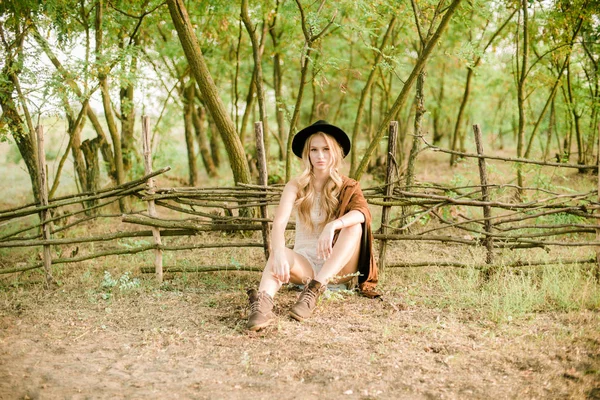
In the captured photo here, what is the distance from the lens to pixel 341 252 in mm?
3453

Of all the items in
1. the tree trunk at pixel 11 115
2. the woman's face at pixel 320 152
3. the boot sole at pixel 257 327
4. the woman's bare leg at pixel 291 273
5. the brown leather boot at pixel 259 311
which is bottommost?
the boot sole at pixel 257 327

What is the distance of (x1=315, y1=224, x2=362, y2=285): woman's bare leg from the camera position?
3434mm

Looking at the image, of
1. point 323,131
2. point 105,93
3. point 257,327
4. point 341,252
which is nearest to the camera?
point 257,327

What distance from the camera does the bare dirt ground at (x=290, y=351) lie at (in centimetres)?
249

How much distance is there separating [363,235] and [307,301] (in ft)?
2.29

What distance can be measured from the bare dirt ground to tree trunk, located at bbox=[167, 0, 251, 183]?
170 cm

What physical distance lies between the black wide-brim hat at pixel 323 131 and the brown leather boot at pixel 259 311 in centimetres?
117

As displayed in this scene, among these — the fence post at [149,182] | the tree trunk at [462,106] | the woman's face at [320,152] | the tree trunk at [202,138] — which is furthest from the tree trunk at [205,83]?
the tree trunk at [202,138]

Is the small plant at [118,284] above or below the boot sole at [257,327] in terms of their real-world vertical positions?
above

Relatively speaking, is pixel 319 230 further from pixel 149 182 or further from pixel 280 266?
pixel 149 182

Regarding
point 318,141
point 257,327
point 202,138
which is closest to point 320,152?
point 318,141

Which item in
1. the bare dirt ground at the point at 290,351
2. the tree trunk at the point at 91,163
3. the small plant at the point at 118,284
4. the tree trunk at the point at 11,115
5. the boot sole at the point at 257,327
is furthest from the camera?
the tree trunk at the point at 91,163

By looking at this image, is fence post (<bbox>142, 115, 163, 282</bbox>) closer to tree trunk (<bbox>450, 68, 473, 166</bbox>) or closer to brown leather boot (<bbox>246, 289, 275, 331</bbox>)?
brown leather boot (<bbox>246, 289, 275, 331</bbox>)

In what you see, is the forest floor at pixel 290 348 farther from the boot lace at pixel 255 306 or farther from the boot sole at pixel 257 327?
the boot lace at pixel 255 306
